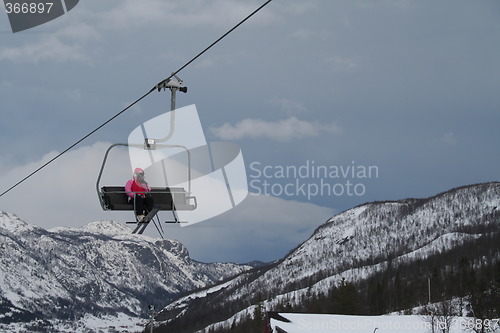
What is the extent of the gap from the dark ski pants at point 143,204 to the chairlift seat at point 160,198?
182mm

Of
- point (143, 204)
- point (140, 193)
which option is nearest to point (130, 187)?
point (140, 193)

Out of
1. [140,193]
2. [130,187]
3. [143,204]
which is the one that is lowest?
[143,204]

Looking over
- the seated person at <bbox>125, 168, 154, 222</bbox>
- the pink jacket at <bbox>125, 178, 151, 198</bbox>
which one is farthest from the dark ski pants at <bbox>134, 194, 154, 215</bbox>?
the pink jacket at <bbox>125, 178, 151, 198</bbox>

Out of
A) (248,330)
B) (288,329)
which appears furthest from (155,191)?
(248,330)

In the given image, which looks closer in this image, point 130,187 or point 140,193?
point 140,193

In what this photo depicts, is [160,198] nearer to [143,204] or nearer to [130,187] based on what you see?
[143,204]

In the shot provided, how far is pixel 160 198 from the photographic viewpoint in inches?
730

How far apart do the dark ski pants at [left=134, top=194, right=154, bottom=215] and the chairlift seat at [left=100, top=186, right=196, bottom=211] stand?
0.60ft

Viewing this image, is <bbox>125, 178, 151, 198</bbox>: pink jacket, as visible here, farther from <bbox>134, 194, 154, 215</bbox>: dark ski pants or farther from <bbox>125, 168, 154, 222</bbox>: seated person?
<bbox>134, 194, 154, 215</bbox>: dark ski pants

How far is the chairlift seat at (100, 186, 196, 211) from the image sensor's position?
1844cm

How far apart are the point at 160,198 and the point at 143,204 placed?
1.62ft

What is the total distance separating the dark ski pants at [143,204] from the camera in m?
18.2

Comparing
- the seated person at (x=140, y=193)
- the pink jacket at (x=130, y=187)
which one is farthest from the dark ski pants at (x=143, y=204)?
the pink jacket at (x=130, y=187)

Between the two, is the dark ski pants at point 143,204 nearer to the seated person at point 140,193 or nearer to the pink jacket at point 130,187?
the seated person at point 140,193
